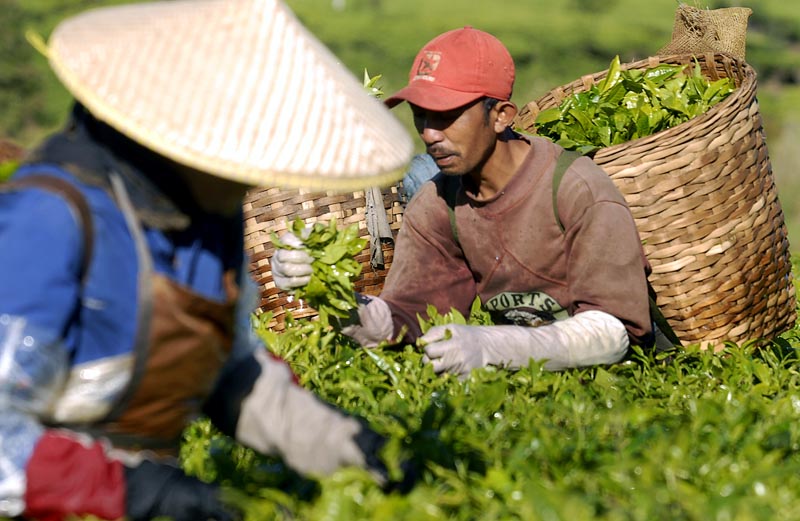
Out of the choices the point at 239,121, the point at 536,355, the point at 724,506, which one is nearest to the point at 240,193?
the point at 239,121

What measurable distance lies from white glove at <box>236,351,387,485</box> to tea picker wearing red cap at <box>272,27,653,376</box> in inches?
43.3

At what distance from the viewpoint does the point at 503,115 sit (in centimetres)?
434

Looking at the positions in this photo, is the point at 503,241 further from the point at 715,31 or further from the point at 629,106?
the point at 715,31

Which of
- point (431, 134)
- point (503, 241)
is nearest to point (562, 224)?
point (503, 241)

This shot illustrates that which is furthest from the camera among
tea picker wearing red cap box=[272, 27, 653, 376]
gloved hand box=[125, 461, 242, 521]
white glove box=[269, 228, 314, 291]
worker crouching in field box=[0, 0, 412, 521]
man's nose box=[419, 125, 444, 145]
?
man's nose box=[419, 125, 444, 145]

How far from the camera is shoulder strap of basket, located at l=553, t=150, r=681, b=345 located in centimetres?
426

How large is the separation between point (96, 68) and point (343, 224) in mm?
2855

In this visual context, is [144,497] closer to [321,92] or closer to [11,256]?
[11,256]

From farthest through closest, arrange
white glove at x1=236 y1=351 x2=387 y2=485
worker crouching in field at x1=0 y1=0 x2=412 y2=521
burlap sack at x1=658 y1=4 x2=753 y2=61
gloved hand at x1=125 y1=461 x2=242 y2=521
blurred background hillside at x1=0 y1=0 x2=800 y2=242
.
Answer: blurred background hillside at x1=0 y1=0 x2=800 y2=242, burlap sack at x1=658 y1=4 x2=753 y2=61, white glove at x1=236 y1=351 x2=387 y2=485, gloved hand at x1=125 y1=461 x2=242 y2=521, worker crouching in field at x1=0 y1=0 x2=412 y2=521

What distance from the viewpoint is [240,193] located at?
2.40 meters

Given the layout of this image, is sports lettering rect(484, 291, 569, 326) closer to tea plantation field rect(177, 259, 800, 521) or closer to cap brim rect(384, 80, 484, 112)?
tea plantation field rect(177, 259, 800, 521)

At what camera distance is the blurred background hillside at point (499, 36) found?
3247 cm

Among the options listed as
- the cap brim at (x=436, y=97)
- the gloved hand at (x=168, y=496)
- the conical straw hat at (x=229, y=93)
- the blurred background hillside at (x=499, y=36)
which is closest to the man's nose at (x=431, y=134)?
the cap brim at (x=436, y=97)

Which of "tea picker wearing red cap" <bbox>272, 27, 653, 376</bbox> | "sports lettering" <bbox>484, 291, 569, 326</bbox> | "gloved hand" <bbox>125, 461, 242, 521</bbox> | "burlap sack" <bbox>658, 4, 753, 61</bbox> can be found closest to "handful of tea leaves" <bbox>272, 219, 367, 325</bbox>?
"tea picker wearing red cap" <bbox>272, 27, 653, 376</bbox>
